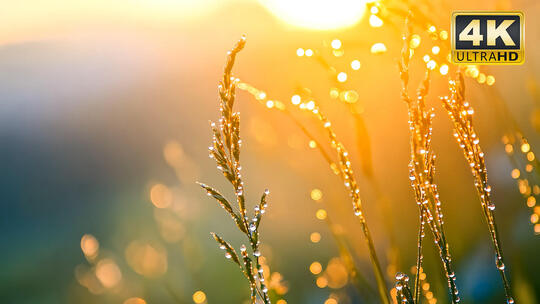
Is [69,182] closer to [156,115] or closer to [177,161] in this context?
[156,115]

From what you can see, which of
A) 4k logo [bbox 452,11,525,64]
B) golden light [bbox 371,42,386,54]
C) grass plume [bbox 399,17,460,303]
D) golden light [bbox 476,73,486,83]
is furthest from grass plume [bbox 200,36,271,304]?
4k logo [bbox 452,11,525,64]

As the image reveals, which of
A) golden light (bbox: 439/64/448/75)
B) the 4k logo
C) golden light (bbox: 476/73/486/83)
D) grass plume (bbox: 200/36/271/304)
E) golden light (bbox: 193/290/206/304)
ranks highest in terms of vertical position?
the 4k logo

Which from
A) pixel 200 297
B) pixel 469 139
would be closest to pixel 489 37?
pixel 469 139

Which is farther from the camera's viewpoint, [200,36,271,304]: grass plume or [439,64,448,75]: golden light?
[439,64,448,75]: golden light

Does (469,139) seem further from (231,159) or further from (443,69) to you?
(231,159)

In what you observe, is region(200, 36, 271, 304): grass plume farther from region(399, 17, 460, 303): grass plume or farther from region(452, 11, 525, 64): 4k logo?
region(452, 11, 525, 64): 4k logo

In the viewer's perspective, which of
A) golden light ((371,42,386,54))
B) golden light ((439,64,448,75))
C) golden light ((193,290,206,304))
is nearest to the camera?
golden light ((439,64,448,75))

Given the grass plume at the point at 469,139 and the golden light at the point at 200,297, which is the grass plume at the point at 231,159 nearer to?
the grass plume at the point at 469,139

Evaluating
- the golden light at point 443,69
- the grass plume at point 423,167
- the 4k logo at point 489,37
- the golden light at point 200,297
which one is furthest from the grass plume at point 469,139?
the golden light at point 200,297
